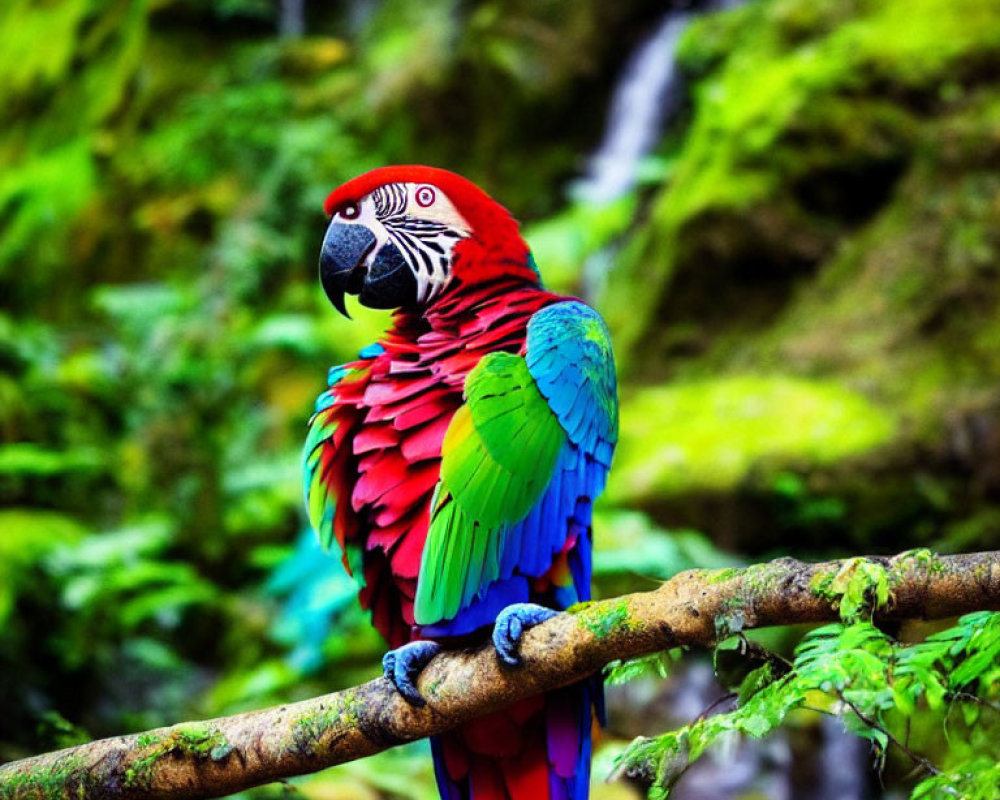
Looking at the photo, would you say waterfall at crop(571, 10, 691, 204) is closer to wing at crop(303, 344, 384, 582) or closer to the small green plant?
wing at crop(303, 344, 384, 582)

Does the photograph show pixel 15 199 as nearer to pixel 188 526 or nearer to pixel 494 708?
pixel 188 526

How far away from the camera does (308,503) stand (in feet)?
6.70

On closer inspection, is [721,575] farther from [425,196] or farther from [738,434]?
[738,434]

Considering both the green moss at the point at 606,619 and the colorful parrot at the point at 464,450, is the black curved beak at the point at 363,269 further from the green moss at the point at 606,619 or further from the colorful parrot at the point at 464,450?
the green moss at the point at 606,619

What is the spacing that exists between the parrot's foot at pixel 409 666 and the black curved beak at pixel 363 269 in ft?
2.32

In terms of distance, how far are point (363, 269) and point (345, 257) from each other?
0.04 meters

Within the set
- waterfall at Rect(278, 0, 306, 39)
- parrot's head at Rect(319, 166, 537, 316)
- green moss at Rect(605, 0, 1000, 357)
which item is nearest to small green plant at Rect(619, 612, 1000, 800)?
parrot's head at Rect(319, 166, 537, 316)

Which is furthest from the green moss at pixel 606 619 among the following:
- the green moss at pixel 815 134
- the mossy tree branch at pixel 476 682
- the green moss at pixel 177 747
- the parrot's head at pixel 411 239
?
the green moss at pixel 815 134

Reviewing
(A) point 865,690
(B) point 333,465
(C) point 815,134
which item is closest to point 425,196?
(B) point 333,465

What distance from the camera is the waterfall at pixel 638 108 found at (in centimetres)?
774

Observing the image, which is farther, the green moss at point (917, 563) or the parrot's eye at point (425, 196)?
the parrot's eye at point (425, 196)

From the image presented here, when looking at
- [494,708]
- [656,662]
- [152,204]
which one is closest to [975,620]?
[656,662]

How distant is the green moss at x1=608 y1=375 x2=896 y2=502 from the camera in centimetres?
453

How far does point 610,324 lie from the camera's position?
6246mm
